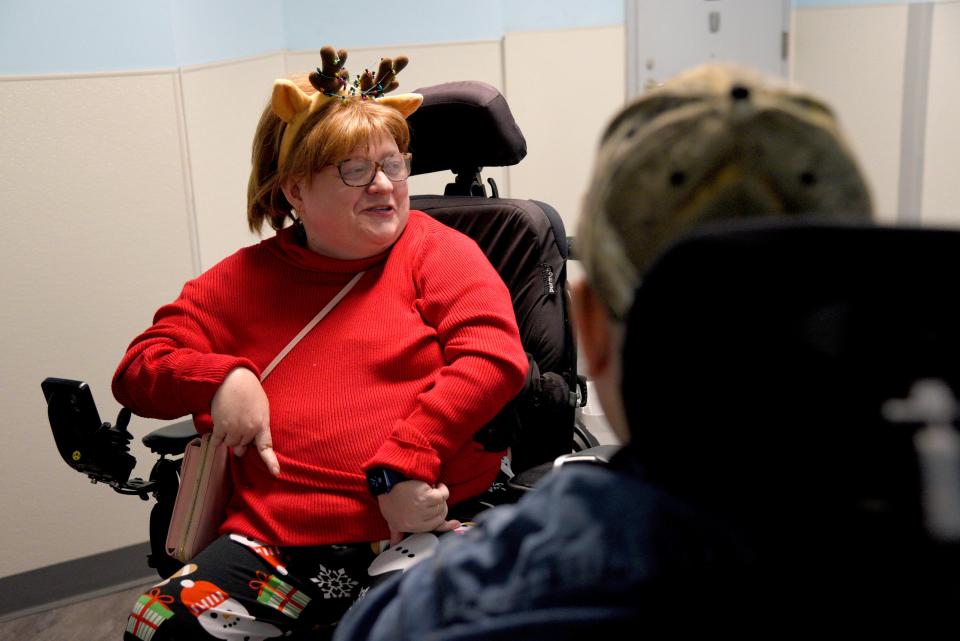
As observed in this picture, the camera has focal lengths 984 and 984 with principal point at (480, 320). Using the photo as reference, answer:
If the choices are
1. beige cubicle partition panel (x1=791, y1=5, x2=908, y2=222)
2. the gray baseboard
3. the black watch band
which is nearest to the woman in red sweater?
the black watch band

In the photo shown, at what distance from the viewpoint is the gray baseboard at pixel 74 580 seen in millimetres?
2602

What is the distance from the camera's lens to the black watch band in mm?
1447

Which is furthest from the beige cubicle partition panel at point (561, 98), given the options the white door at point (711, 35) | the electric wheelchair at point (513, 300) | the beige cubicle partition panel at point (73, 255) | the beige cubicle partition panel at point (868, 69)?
the electric wheelchair at point (513, 300)

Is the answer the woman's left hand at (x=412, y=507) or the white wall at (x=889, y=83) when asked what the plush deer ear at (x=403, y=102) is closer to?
the woman's left hand at (x=412, y=507)

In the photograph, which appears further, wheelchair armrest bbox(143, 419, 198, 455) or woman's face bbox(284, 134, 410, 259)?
wheelchair armrest bbox(143, 419, 198, 455)

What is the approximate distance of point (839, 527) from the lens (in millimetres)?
485

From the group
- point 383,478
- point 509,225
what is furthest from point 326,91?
point 383,478

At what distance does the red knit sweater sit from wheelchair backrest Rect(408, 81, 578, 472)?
0.25 meters

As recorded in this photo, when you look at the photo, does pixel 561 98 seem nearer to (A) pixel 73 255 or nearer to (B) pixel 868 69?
(B) pixel 868 69

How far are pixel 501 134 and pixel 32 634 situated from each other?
1.76 m

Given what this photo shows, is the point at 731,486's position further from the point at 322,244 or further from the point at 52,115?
the point at 52,115

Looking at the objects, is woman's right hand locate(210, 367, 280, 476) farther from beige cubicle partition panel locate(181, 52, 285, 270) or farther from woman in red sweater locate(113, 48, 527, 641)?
beige cubicle partition panel locate(181, 52, 285, 270)

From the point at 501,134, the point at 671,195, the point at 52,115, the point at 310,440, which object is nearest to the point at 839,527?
the point at 671,195

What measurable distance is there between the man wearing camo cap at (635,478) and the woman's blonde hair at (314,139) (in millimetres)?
1054
